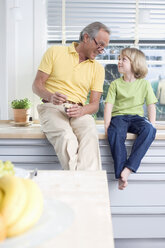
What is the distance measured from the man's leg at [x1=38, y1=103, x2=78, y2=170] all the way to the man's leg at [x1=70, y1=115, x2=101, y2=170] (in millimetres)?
41

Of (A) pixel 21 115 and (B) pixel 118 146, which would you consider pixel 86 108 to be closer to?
(B) pixel 118 146

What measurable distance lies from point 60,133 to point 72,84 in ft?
1.79

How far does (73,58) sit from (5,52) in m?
0.76

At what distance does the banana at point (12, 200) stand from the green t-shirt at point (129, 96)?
84.9 inches

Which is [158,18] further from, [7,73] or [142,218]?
[142,218]

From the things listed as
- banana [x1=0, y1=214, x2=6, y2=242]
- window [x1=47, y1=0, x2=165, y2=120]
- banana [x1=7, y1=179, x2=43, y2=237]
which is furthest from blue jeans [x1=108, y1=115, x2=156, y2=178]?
banana [x1=0, y1=214, x2=6, y2=242]

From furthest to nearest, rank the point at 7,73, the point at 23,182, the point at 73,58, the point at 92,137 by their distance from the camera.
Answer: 1. the point at 7,73
2. the point at 73,58
3. the point at 92,137
4. the point at 23,182

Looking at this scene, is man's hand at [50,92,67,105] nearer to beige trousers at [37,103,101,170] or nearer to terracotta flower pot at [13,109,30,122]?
beige trousers at [37,103,101,170]

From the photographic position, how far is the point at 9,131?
2633 mm

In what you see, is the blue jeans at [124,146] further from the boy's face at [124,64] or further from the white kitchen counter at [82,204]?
the white kitchen counter at [82,204]

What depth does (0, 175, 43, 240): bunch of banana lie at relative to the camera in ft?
2.01

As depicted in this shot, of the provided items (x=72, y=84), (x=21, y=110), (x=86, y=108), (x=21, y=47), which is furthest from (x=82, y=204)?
(x=21, y=47)

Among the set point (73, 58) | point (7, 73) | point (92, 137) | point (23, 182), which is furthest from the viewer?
point (7, 73)

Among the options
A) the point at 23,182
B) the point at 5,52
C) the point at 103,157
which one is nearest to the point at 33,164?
the point at 103,157
